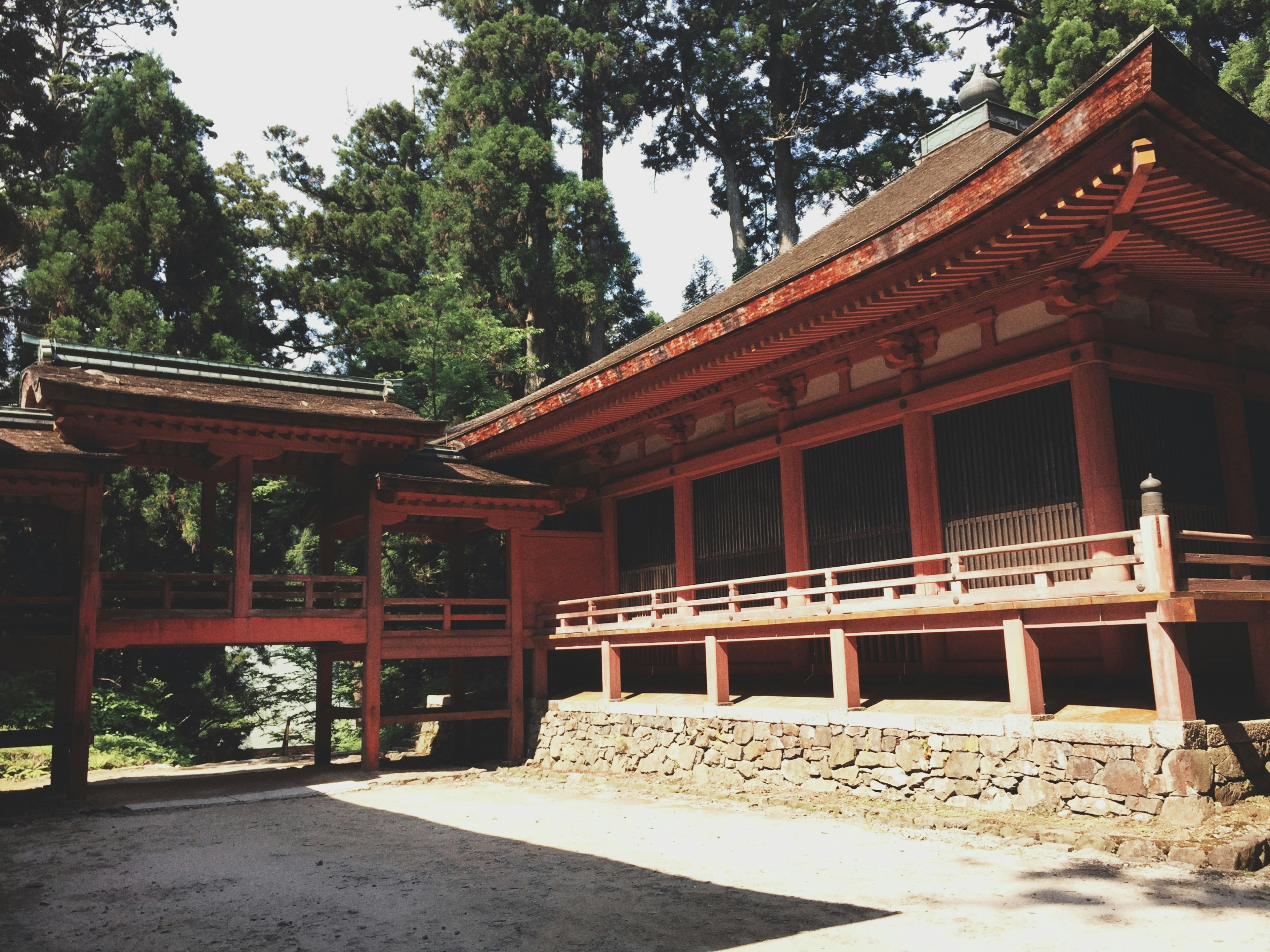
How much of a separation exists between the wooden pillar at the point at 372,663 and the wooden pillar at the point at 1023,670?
9.92 metres

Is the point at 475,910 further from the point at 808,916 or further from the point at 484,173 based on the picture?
the point at 484,173

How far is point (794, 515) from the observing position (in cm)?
1391

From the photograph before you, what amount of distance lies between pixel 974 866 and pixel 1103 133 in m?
6.05

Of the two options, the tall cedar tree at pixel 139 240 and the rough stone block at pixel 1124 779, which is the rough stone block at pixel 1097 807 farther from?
the tall cedar tree at pixel 139 240

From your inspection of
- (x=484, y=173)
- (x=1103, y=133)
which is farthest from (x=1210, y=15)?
(x=1103, y=133)

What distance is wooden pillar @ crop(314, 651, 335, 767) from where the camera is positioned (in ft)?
58.7

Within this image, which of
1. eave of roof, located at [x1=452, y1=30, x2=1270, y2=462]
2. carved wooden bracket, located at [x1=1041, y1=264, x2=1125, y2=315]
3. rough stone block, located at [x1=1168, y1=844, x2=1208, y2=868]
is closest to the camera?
rough stone block, located at [x1=1168, y1=844, x2=1208, y2=868]

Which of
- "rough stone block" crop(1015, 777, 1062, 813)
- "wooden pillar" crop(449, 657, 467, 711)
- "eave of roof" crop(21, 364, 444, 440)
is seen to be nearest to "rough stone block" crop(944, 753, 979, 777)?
"rough stone block" crop(1015, 777, 1062, 813)

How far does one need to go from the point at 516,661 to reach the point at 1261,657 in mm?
11565

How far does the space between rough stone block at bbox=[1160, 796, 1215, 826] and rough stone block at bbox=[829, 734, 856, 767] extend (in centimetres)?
354

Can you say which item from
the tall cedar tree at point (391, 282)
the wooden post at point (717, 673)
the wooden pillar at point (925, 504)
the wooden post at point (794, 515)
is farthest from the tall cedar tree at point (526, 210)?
the wooden pillar at point (925, 504)

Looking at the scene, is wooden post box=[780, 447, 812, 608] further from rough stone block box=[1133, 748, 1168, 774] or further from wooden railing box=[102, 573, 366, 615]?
wooden railing box=[102, 573, 366, 615]

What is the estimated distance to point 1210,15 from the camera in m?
26.6

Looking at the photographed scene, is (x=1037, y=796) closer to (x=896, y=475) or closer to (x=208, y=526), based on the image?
(x=896, y=475)
